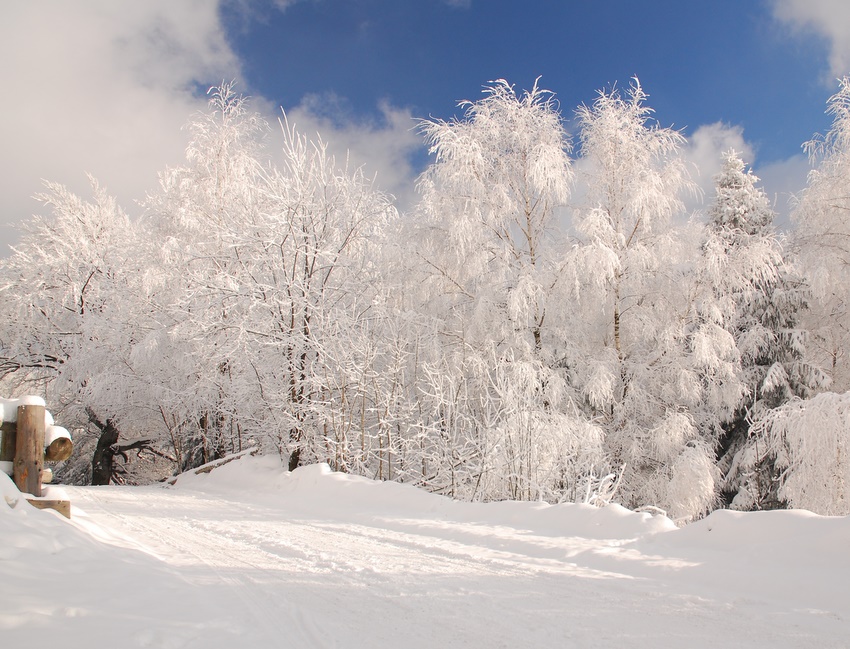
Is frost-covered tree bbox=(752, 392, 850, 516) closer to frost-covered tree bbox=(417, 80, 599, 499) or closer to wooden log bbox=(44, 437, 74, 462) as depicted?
frost-covered tree bbox=(417, 80, 599, 499)

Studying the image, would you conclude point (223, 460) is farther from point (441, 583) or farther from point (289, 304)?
point (441, 583)

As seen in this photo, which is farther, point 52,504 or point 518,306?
point 518,306

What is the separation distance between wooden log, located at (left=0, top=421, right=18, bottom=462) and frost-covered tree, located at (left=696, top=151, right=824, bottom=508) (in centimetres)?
1224

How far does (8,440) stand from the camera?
4520 mm

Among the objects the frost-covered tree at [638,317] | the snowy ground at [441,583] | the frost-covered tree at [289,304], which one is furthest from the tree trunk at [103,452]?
the frost-covered tree at [638,317]

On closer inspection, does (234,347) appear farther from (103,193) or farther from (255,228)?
(103,193)

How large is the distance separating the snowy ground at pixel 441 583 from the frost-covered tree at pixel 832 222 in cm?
1006

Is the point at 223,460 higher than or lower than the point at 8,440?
lower

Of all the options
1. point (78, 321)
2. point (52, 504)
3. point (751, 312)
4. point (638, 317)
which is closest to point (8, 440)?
point (52, 504)

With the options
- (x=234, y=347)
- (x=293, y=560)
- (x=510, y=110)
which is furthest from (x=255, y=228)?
(x=293, y=560)

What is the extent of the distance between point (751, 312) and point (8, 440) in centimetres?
1534

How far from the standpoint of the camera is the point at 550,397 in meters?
11.6

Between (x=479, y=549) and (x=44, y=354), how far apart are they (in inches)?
689

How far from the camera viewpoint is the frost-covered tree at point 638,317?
11828 millimetres
